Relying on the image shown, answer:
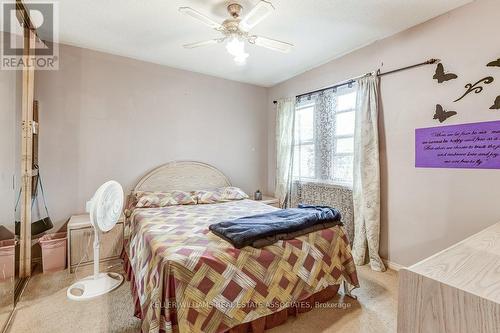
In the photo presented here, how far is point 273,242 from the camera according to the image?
180 centimetres

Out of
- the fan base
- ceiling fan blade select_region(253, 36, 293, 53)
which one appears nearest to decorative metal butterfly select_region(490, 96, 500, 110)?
ceiling fan blade select_region(253, 36, 293, 53)

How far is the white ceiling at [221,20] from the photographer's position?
215 centimetres

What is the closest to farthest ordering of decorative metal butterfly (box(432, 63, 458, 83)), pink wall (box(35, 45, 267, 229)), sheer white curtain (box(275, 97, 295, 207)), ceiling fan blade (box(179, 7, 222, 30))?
ceiling fan blade (box(179, 7, 222, 30))
decorative metal butterfly (box(432, 63, 458, 83))
pink wall (box(35, 45, 267, 229))
sheer white curtain (box(275, 97, 295, 207))

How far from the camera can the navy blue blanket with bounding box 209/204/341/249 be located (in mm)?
1737

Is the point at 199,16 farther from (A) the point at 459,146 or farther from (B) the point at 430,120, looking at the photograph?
(A) the point at 459,146

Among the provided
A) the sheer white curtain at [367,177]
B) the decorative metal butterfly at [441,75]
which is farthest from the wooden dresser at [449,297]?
the decorative metal butterfly at [441,75]

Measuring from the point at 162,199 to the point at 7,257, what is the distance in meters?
1.44

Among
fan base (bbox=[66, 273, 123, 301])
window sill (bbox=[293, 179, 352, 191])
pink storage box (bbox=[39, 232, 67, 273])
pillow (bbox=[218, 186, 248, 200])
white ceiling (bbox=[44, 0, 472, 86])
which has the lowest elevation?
fan base (bbox=[66, 273, 123, 301])

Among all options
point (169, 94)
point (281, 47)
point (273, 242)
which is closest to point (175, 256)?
point (273, 242)

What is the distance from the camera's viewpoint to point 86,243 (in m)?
2.64

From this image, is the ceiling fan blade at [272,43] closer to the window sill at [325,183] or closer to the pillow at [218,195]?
the window sill at [325,183]

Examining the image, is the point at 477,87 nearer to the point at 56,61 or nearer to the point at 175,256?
the point at 175,256

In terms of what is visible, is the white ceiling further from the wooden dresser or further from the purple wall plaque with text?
the wooden dresser

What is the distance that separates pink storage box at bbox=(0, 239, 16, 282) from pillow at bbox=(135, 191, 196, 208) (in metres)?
1.12
